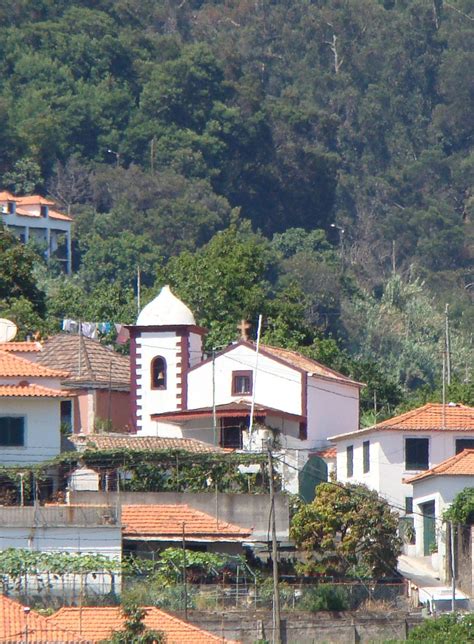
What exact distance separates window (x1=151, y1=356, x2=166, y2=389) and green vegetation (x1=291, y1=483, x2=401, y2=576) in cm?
1531

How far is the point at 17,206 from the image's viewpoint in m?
145

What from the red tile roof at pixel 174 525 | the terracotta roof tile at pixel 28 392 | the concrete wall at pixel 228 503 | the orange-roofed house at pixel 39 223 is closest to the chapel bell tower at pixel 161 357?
the terracotta roof tile at pixel 28 392

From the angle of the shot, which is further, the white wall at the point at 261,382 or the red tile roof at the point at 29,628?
the white wall at the point at 261,382

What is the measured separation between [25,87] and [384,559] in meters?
136

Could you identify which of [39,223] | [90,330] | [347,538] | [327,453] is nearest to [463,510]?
[347,538]

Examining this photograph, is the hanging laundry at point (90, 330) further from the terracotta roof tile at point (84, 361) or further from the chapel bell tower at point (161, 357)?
the chapel bell tower at point (161, 357)

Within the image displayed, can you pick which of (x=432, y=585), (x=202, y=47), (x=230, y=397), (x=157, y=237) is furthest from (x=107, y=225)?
(x=432, y=585)

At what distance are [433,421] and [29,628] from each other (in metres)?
22.0

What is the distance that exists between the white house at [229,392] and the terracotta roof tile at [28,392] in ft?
25.4

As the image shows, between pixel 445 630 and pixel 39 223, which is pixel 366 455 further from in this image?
pixel 39 223

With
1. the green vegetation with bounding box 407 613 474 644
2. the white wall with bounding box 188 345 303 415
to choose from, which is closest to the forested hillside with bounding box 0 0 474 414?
the white wall with bounding box 188 345 303 415

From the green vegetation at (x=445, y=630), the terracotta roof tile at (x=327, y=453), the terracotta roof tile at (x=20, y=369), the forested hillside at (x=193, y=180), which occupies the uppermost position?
the forested hillside at (x=193, y=180)

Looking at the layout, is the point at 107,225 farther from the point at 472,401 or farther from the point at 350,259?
the point at 472,401

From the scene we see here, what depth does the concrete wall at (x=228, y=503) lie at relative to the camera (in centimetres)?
5769
